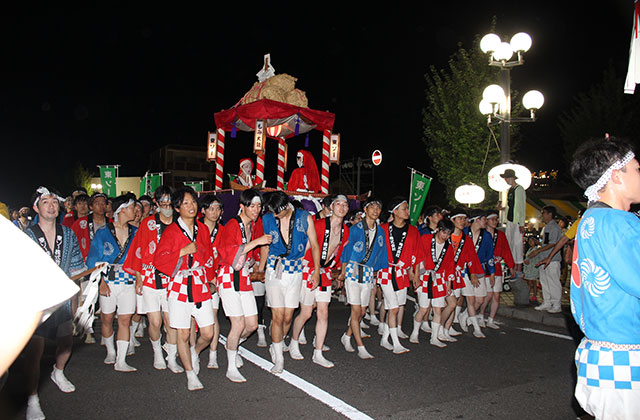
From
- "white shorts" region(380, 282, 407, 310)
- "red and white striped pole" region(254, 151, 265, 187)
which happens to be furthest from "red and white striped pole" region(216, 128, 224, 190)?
"white shorts" region(380, 282, 407, 310)

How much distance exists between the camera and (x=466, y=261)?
698 cm

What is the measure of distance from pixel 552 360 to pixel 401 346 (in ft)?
6.01

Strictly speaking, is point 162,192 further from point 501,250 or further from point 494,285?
point 501,250

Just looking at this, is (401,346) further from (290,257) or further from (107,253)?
(107,253)

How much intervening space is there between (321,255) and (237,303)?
4.64ft

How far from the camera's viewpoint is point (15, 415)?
3.87 m

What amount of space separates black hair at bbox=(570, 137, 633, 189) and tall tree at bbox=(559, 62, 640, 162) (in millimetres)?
22736

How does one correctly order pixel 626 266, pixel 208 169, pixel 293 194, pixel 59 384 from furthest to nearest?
pixel 208 169 < pixel 293 194 < pixel 59 384 < pixel 626 266

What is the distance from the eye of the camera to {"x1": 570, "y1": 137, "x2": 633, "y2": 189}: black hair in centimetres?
228

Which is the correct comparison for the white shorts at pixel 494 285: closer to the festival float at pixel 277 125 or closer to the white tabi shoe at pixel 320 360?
the white tabi shoe at pixel 320 360

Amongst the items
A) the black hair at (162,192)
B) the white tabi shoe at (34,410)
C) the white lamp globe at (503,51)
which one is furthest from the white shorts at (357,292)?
the white lamp globe at (503,51)

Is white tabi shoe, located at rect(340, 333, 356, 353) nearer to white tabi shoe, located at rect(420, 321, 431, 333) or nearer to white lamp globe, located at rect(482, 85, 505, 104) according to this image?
white tabi shoe, located at rect(420, 321, 431, 333)

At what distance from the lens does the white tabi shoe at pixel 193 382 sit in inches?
179

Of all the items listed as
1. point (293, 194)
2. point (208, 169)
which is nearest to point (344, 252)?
point (293, 194)
